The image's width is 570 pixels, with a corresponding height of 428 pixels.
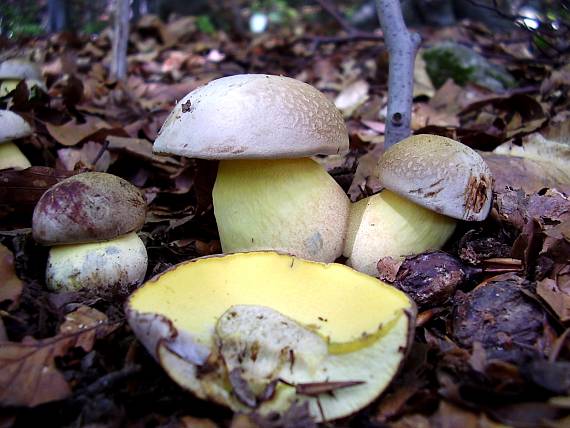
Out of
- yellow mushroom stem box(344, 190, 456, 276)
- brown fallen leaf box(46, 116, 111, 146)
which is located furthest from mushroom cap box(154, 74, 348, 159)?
brown fallen leaf box(46, 116, 111, 146)

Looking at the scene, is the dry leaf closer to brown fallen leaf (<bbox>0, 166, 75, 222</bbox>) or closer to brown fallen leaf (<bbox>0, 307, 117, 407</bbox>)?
brown fallen leaf (<bbox>0, 166, 75, 222</bbox>)

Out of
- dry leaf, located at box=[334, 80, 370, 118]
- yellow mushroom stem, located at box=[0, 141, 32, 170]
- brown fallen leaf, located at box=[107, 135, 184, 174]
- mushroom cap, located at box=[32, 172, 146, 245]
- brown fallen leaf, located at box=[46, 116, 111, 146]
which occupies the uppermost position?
mushroom cap, located at box=[32, 172, 146, 245]

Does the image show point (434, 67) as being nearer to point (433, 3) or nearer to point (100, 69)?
point (100, 69)

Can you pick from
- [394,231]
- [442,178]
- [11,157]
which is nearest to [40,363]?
[394,231]

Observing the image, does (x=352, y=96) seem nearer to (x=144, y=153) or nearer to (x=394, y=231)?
(x=144, y=153)

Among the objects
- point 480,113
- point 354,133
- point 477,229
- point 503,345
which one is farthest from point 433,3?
point 503,345

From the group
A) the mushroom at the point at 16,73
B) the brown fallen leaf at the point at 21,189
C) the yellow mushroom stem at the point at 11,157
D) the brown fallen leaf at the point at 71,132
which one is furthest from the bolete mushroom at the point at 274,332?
the mushroom at the point at 16,73

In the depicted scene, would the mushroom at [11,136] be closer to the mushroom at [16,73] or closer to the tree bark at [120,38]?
the mushroom at [16,73]
